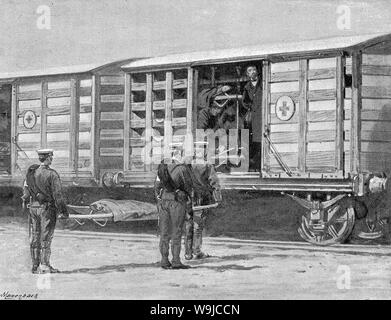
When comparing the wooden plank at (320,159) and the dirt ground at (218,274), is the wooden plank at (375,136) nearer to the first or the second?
the wooden plank at (320,159)

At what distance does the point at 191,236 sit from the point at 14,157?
4.73 metres

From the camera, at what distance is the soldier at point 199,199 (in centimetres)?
1248

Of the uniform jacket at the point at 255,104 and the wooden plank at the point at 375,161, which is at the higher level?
A: the uniform jacket at the point at 255,104

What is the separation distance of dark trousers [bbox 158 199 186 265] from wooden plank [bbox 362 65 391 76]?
134 inches

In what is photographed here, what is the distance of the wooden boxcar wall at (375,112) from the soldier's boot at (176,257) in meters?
3.04

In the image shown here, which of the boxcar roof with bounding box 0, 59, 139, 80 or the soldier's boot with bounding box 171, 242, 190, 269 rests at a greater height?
the boxcar roof with bounding box 0, 59, 139, 80

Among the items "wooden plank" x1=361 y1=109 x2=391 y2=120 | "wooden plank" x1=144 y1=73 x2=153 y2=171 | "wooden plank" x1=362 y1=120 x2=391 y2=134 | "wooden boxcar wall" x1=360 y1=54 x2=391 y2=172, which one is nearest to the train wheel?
"wooden boxcar wall" x1=360 y1=54 x2=391 y2=172

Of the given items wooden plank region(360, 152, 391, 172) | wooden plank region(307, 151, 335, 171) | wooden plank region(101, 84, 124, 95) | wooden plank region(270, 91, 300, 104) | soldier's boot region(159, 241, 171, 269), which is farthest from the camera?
wooden plank region(101, 84, 124, 95)

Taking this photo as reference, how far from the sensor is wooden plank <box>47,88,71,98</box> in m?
15.2

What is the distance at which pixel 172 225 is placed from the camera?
39.0 ft

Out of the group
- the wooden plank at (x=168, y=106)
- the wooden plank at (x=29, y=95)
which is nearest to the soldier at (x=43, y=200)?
the wooden plank at (x=168, y=106)

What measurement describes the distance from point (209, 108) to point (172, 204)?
2.85 m

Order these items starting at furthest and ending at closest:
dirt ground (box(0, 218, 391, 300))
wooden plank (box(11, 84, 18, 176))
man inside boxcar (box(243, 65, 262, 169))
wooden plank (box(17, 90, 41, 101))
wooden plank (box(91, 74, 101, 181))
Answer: wooden plank (box(11, 84, 18, 176)), wooden plank (box(17, 90, 41, 101)), wooden plank (box(91, 74, 101, 181)), man inside boxcar (box(243, 65, 262, 169)), dirt ground (box(0, 218, 391, 300))
